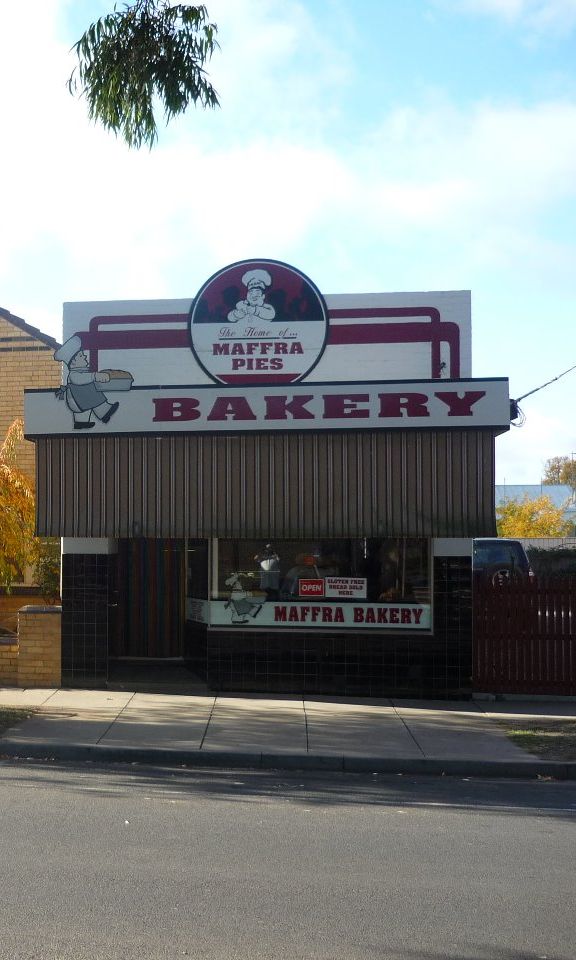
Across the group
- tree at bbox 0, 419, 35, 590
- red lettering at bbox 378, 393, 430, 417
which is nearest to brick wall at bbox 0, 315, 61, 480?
tree at bbox 0, 419, 35, 590

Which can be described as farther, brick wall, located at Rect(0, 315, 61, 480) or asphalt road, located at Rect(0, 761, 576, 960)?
brick wall, located at Rect(0, 315, 61, 480)

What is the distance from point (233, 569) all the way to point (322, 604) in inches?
49.0

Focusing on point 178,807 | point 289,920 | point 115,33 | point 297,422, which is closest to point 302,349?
point 297,422

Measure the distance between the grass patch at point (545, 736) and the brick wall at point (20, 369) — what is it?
398 inches

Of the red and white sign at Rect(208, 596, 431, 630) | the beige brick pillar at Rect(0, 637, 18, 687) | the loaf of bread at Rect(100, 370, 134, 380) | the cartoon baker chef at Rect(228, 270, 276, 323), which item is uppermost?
the cartoon baker chef at Rect(228, 270, 276, 323)

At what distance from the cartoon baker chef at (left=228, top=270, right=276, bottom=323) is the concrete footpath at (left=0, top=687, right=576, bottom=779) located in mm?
4839

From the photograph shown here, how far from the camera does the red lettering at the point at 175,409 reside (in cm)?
1187

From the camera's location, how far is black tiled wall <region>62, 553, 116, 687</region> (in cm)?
1233

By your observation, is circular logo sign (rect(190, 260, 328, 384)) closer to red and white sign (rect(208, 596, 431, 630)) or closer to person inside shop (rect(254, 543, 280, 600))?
person inside shop (rect(254, 543, 280, 600))

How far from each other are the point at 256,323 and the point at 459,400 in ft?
9.38

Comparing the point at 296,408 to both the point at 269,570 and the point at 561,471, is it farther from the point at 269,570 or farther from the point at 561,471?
the point at 561,471

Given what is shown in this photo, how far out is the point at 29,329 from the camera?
17.2m

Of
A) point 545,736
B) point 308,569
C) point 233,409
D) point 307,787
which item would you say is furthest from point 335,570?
point 307,787

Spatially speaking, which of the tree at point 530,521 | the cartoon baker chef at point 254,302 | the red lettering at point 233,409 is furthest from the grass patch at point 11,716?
the tree at point 530,521
